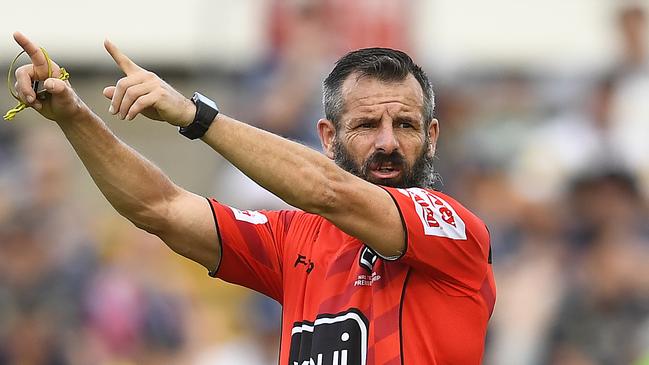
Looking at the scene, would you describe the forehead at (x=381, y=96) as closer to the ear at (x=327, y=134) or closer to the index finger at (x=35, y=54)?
the ear at (x=327, y=134)

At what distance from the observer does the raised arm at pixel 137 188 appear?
5.32 metres

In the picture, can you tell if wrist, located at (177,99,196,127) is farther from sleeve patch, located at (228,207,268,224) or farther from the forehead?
sleeve patch, located at (228,207,268,224)

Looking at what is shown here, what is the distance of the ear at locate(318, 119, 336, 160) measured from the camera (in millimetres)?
5633

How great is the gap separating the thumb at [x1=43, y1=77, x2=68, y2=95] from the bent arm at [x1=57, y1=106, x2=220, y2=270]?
364 mm

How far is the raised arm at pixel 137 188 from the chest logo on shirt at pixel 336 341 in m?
0.61

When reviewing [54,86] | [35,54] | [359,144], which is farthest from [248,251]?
[35,54]

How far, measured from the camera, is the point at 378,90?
5.40 m

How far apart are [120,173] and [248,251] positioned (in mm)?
597

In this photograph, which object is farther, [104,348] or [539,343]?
[104,348]

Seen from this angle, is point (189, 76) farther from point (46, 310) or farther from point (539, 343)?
point (539, 343)

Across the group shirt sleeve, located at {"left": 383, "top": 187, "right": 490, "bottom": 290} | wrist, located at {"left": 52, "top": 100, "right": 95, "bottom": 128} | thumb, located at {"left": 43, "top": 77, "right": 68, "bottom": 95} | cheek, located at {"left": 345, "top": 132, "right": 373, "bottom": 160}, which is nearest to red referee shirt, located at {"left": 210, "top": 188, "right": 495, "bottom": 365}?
shirt sleeve, located at {"left": 383, "top": 187, "right": 490, "bottom": 290}

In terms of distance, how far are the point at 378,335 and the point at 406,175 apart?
63 centimetres

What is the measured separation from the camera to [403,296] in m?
5.21

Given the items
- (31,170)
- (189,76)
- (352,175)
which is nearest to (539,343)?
(31,170)
